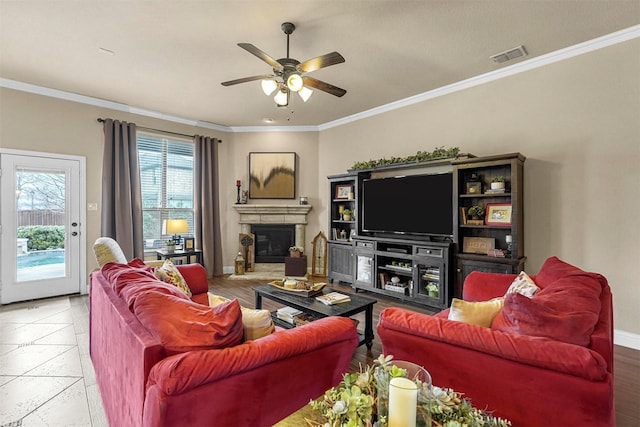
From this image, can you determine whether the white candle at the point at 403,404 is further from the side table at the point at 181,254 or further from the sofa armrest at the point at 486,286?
the side table at the point at 181,254

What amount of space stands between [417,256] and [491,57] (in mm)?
2503

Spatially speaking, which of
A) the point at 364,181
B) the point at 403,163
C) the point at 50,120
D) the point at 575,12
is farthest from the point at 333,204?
the point at 50,120

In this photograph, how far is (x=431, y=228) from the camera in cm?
425

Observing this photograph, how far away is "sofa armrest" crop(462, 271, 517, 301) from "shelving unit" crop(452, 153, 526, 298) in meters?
0.96

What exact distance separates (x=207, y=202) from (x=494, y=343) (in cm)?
553

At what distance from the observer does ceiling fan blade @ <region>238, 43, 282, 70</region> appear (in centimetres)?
242

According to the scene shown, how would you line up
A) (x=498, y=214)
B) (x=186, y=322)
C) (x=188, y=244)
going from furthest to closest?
1. (x=188, y=244)
2. (x=498, y=214)
3. (x=186, y=322)

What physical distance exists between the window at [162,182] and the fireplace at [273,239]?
1.28m

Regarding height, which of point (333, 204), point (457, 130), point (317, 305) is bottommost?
point (317, 305)

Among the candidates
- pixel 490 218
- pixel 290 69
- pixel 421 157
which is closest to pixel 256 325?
pixel 290 69

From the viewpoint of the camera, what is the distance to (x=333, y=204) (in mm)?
5797

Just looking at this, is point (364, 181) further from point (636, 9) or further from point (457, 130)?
point (636, 9)

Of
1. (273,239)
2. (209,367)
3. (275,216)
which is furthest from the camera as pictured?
(273,239)

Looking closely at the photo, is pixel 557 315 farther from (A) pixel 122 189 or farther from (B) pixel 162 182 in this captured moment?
(B) pixel 162 182
